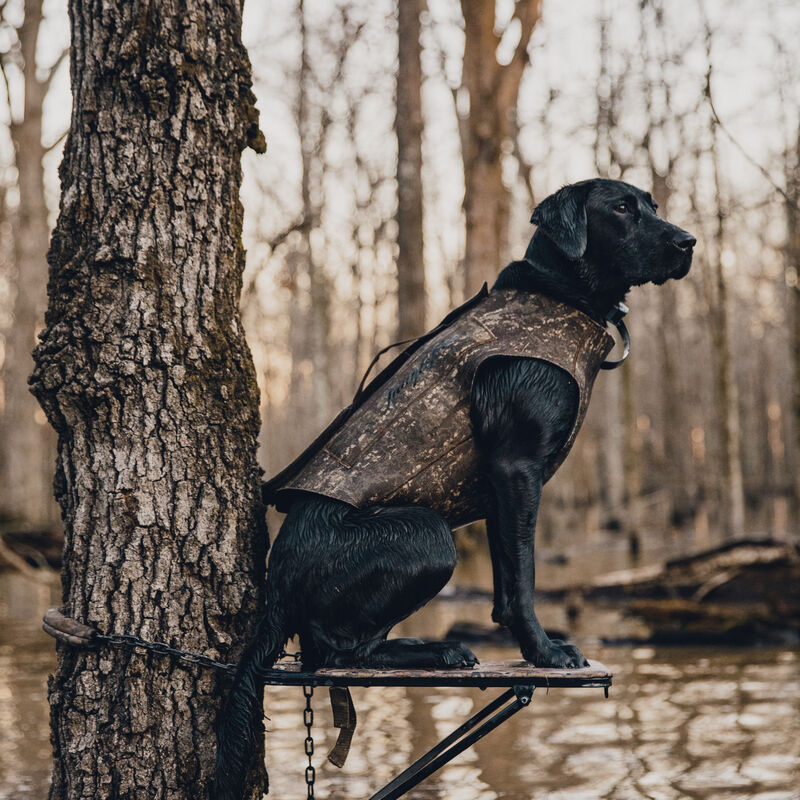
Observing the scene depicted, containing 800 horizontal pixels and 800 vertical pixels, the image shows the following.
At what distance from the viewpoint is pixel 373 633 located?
3.51 meters

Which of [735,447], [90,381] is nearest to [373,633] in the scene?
[90,381]

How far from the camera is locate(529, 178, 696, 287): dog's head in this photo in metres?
3.60

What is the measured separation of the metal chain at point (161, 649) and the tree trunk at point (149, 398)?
0.04 m

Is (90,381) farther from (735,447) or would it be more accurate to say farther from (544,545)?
(544,545)

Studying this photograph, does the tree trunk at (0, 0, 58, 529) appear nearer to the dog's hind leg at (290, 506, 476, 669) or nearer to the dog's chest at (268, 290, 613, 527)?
the dog's chest at (268, 290, 613, 527)

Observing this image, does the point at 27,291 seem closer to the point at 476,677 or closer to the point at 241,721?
the point at 241,721

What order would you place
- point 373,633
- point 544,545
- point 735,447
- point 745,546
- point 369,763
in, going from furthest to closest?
point 544,545 < point 735,447 < point 745,546 < point 369,763 < point 373,633

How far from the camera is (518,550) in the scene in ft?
11.5

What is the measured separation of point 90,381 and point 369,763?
9.76ft

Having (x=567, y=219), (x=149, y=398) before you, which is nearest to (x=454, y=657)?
(x=149, y=398)

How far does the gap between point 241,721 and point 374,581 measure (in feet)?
2.19

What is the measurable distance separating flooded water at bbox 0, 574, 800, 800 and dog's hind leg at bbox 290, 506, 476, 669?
1731 millimetres

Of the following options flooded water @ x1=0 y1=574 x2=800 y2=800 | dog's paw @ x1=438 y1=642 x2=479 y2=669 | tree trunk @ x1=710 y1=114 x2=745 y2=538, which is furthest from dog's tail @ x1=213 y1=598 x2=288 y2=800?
tree trunk @ x1=710 y1=114 x2=745 y2=538

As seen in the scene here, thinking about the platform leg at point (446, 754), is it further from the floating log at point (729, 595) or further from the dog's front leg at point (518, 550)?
the floating log at point (729, 595)
